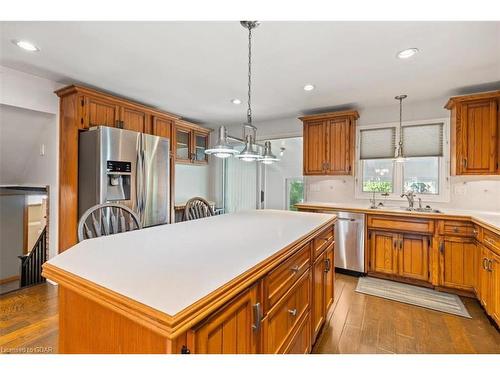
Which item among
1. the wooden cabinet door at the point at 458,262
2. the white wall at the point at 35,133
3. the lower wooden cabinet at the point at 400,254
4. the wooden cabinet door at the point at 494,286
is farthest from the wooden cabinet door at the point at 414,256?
the white wall at the point at 35,133

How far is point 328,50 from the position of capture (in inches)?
82.4

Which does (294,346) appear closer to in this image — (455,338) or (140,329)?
(140,329)

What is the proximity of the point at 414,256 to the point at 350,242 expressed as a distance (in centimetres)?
70

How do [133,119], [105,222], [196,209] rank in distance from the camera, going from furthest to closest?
[133,119] < [196,209] < [105,222]

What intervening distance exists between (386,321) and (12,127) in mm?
4263

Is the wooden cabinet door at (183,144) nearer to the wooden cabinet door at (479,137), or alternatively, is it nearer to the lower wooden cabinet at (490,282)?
the wooden cabinet door at (479,137)

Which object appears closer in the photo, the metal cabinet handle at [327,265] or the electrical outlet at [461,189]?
the metal cabinet handle at [327,265]

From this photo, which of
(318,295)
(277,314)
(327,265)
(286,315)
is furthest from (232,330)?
(327,265)

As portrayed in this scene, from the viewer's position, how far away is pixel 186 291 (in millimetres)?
686

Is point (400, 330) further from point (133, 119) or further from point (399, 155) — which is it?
point (133, 119)

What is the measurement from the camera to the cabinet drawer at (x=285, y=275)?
3.49ft

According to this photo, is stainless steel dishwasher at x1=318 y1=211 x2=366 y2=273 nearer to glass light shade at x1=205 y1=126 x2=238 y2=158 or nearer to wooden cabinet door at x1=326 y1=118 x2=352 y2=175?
wooden cabinet door at x1=326 y1=118 x2=352 y2=175

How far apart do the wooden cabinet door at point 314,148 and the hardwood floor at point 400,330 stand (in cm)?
187

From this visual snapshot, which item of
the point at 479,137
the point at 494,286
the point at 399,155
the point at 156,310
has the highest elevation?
the point at 479,137
